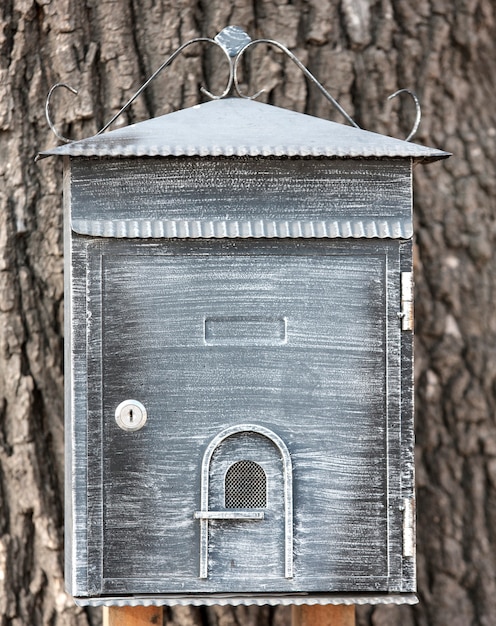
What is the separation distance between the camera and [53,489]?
8.69ft

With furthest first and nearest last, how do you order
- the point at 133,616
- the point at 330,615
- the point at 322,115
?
the point at 322,115 < the point at 330,615 < the point at 133,616

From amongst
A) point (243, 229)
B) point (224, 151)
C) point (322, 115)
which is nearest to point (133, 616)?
point (243, 229)

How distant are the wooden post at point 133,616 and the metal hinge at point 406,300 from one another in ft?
2.54

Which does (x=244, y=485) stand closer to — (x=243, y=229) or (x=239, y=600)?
(x=239, y=600)

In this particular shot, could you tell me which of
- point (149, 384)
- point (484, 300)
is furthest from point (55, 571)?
point (484, 300)

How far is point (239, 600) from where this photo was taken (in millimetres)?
1904

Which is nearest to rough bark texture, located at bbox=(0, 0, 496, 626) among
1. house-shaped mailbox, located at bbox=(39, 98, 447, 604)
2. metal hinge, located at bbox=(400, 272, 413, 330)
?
house-shaped mailbox, located at bbox=(39, 98, 447, 604)

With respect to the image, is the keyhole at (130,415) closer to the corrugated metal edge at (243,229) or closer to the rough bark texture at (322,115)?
the corrugated metal edge at (243,229)

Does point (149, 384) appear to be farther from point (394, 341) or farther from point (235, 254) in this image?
point (394, 341)

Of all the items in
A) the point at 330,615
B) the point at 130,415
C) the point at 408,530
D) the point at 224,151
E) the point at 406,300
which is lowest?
the point at 330,615

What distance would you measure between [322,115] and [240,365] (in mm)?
1059

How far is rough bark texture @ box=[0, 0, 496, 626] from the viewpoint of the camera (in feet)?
A: 8.66

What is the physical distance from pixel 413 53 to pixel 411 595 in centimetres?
155

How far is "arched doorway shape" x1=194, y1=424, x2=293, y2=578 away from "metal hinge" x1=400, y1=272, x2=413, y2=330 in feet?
1.09
